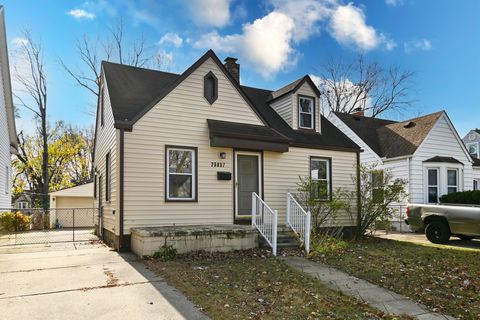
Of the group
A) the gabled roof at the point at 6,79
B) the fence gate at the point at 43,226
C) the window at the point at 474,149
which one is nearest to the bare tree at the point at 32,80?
the fence gate at the point at 43,226

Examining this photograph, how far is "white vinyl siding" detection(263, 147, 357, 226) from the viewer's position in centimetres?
1143

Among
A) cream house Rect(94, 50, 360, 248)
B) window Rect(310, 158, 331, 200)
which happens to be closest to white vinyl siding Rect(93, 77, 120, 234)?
cream house Rect(94, 50, 360, 248)

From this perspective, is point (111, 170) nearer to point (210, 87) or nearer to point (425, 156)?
point (210, 87)

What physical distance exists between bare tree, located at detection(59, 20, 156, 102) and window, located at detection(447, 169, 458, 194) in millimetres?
20997

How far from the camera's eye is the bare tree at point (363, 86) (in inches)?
1193

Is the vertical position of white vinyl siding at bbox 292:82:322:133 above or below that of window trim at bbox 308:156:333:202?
above

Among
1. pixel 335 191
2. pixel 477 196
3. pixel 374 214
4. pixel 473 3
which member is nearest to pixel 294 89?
pixel 335 191

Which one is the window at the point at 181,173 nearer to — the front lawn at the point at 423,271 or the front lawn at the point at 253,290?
the front lawn at the point at 253,290

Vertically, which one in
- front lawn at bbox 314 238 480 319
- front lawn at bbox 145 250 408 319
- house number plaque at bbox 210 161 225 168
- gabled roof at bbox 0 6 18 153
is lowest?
front lawn at bbox 314 238 480 319

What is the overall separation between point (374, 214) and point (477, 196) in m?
5.62

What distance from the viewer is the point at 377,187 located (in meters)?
12.0

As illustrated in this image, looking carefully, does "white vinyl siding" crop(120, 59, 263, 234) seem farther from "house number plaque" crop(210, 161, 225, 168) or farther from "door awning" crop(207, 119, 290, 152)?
"door awning" crop(207, 119, 290, 152)

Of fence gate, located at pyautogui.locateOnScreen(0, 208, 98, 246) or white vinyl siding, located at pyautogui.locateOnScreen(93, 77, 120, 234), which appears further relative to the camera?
fence gate, located at pyautogui.locateOnScreen(0, 208, 98, 246)

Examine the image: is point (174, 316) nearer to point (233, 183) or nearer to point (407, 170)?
point (233, 183)
